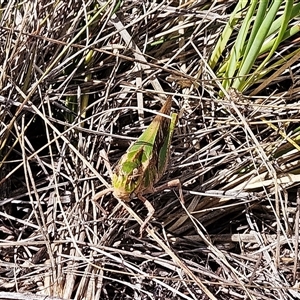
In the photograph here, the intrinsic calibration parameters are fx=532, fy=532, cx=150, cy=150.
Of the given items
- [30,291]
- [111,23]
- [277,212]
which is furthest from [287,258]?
[111,23]

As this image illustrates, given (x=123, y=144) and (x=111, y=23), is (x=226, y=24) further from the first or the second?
(x=123, y=144)

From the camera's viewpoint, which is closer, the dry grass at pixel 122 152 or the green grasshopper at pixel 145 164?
the green grasshopper at pixel 145 164

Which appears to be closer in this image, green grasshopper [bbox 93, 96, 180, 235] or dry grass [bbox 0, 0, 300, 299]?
green grasshopper [bbox 93, 96, 180, 235]

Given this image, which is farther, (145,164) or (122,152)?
(122,152)

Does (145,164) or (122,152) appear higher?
(145,164)

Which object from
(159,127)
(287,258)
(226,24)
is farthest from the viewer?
(226,24)
